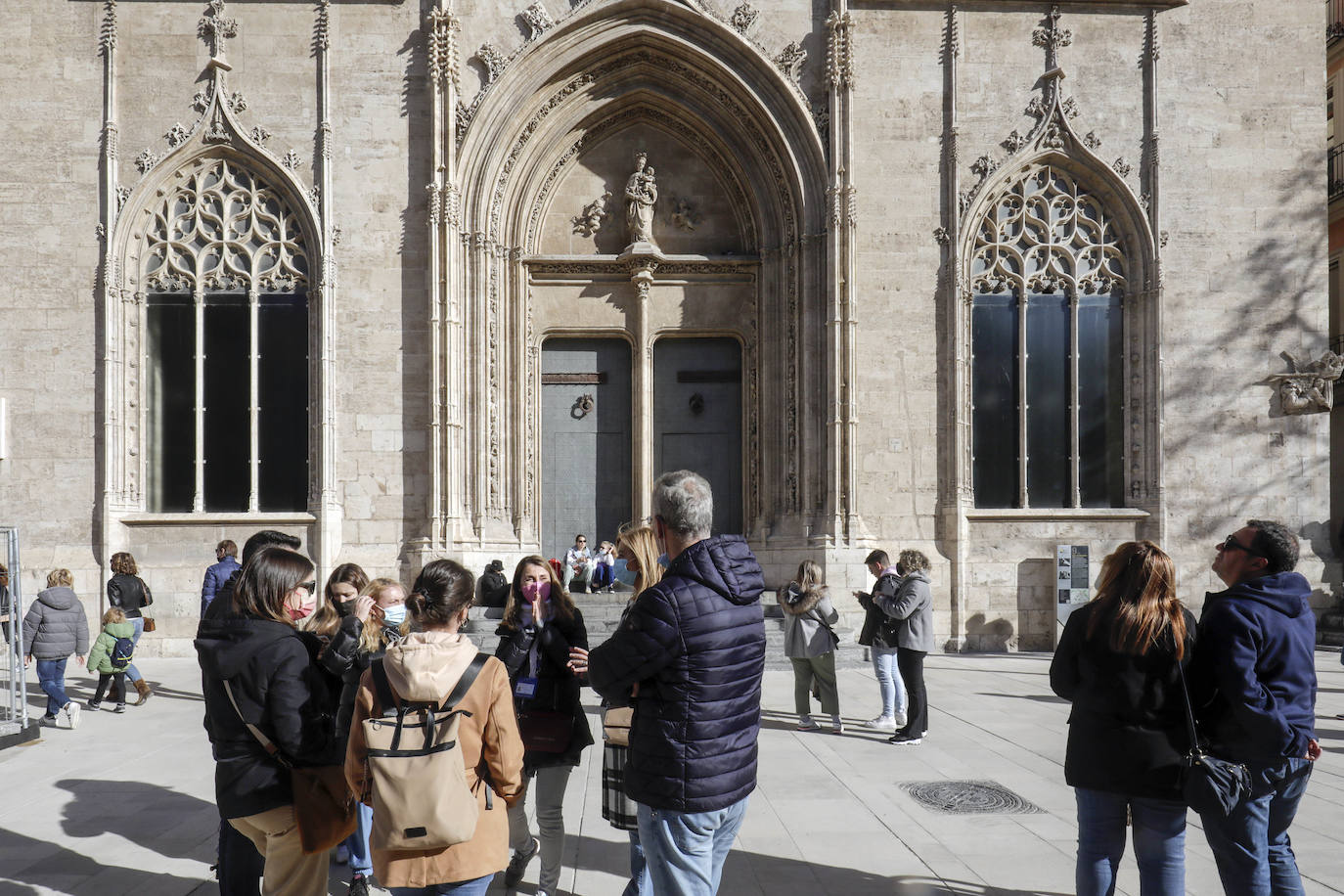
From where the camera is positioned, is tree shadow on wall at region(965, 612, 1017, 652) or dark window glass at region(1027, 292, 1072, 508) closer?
tree shadow on wall at region(965, 612, 1017, 652)

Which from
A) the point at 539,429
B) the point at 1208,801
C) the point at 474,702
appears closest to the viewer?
the point at 474,702

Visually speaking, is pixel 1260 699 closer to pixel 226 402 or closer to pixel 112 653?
pixel 112 653

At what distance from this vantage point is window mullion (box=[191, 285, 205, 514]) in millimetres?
15297

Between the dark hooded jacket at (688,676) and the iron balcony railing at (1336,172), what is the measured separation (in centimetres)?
2192

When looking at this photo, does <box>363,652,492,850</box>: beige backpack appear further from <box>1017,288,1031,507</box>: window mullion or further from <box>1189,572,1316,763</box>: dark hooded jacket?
<box>1017,288,1031,507</box>: window mullion

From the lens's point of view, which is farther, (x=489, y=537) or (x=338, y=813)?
(x=489, y=537)

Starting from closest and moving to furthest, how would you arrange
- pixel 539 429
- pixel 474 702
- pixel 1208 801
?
1. pixel 474 702
2. pixel 1208 801
3. pixel 539 429

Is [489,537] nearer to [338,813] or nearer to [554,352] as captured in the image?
[554,352]

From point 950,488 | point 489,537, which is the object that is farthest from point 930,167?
point 489,537

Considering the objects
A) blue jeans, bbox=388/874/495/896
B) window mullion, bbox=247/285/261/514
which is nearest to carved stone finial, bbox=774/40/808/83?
window mullion, bbox=247/285/261/514

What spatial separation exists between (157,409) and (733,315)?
9105 millimetres

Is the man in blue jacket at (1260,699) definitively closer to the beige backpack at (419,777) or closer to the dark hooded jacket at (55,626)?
the beige backpack at (419,777)

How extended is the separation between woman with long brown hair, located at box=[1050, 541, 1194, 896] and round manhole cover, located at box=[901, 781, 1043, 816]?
2.65m

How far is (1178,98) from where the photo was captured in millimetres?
15469
